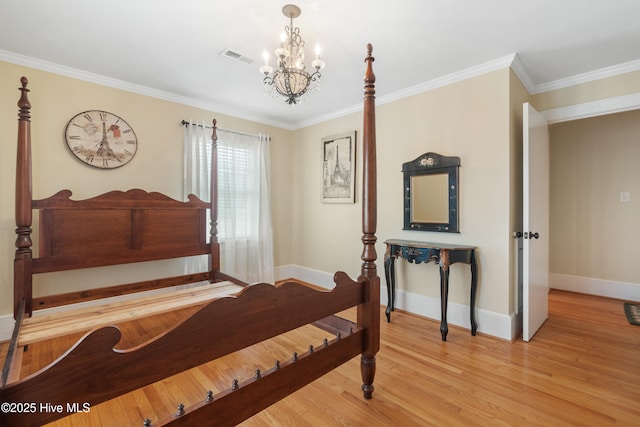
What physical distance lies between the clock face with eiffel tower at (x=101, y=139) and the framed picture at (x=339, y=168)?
7.38 feet

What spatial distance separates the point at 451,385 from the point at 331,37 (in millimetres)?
2568

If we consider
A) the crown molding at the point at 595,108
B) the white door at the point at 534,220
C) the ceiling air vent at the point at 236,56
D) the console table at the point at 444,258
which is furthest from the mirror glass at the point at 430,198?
the ceiling air vent at the point at 236,56

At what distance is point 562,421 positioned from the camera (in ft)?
5.24

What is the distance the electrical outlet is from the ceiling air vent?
453 cm

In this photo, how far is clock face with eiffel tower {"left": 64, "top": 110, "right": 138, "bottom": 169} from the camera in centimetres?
278

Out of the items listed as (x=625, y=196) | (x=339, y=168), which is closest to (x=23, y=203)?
(x=339, y=168)

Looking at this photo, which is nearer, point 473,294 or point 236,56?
point 236,56

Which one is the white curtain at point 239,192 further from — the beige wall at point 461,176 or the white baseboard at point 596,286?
the white baseboard at point 596,286

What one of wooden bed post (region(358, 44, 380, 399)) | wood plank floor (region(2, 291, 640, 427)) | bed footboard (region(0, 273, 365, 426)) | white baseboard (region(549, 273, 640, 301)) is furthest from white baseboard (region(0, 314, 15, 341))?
white baseboard (region(549, 273, 640, 301))

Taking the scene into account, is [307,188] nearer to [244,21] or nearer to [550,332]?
[244,21]

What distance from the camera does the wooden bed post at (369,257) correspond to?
178cm

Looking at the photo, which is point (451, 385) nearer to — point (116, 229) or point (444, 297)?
point (444, 297)

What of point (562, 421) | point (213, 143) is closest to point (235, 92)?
point (213, 143)

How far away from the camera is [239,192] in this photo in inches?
152
